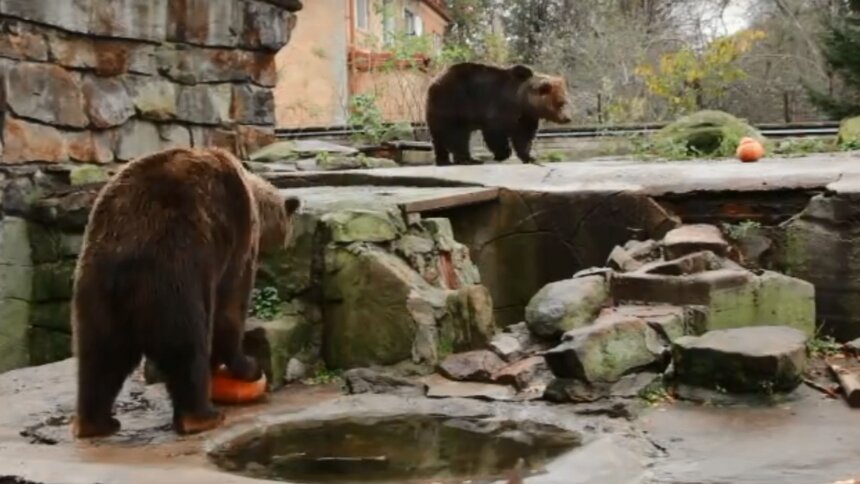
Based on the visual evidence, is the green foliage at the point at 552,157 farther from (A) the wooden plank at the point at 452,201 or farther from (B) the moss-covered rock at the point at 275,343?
(B) the moss-covered rock at the point at 275,343

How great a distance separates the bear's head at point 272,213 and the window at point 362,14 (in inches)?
890

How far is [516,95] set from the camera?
12.7 metres

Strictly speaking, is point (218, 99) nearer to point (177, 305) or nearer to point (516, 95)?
point (516, 95)

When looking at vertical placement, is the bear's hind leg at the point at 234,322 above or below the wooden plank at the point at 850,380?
above

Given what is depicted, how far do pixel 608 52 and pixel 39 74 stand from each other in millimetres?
20277

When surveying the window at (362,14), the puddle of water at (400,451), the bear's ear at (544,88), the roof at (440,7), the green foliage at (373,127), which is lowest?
the puddle of water at (400,451)

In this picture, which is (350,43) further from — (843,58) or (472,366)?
(472,366)

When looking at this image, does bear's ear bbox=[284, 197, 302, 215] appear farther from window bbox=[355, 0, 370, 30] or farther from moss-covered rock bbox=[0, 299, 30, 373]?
window bbox=[355, 0, 370, 30]

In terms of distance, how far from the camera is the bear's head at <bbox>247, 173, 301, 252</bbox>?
6.59 m

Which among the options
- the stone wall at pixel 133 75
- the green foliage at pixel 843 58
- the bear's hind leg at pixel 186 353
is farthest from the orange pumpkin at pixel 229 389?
the green foliage at pixel 843 58

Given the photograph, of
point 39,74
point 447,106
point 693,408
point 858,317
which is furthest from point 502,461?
point 447,106

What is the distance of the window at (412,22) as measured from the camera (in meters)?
32.2

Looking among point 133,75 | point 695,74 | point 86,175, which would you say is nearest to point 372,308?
point 86,175

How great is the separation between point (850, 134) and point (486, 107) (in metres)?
4.04
